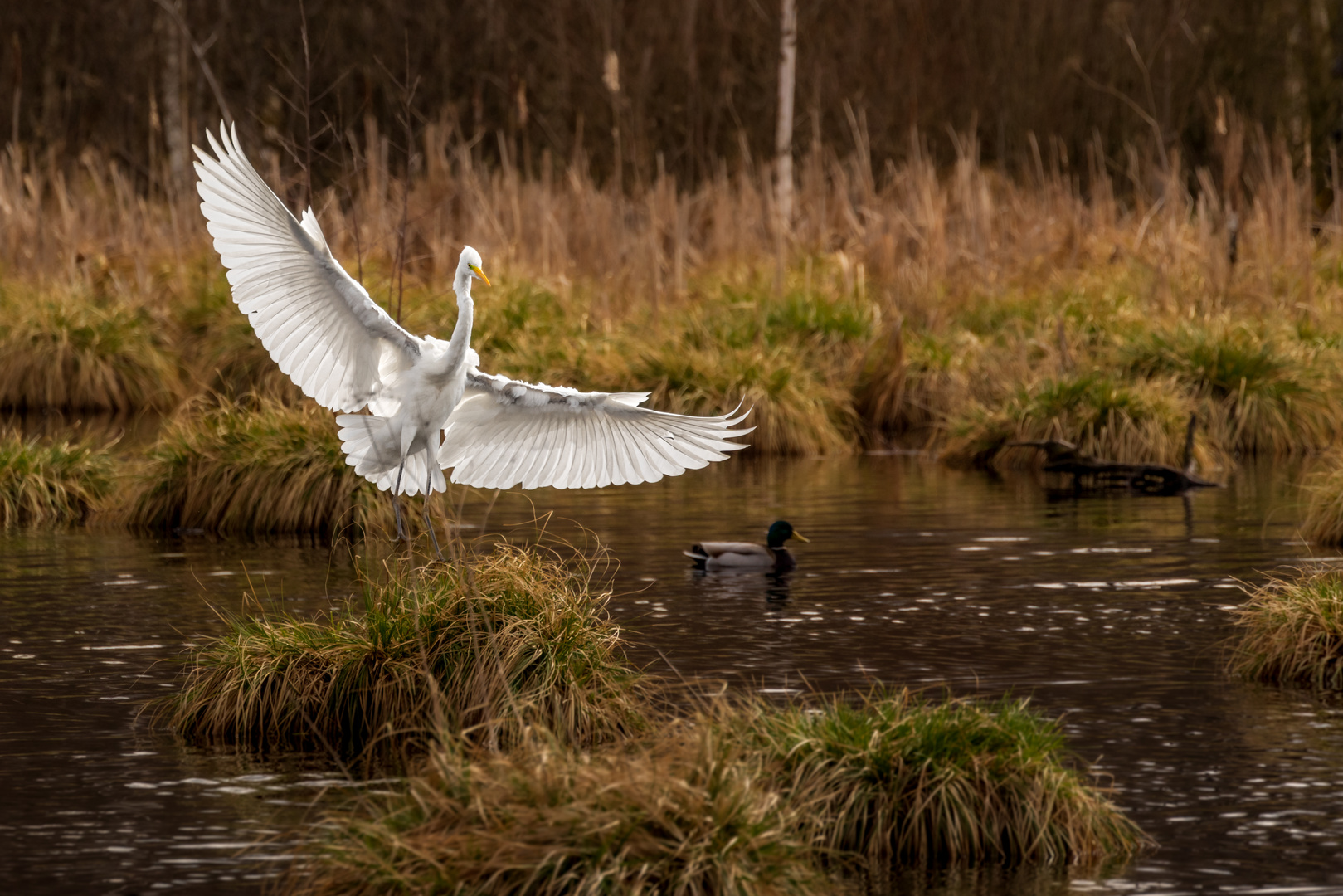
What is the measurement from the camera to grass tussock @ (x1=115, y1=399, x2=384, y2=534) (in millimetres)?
12633

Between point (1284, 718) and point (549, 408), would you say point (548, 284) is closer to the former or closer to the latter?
point (549, 408)

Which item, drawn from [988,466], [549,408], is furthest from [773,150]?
[549,408]

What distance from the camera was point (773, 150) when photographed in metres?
30.7

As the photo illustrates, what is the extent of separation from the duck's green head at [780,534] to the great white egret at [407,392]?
2934 millimetres

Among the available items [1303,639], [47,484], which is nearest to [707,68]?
[47,484]

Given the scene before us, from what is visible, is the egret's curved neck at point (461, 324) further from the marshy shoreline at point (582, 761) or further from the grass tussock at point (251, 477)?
the grass tussock at point (251, 477)

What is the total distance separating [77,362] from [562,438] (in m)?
11.8

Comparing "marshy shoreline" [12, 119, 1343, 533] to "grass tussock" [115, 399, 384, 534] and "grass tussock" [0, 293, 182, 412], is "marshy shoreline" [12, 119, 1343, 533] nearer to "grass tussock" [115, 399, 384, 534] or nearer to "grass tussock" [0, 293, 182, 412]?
"grass tussock" [0, 293, 182, 412]

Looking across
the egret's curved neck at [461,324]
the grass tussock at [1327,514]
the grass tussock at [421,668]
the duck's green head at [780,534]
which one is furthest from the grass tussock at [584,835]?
the grass tussock at [1327,514]

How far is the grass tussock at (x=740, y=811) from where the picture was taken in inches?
207

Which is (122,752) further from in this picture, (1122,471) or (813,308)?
(813,308)

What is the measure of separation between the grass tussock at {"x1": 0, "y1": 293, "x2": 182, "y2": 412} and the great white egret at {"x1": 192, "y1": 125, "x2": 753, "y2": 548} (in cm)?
1100

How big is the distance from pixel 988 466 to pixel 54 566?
7.74 meters

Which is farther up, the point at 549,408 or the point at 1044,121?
the point at 1044,121
